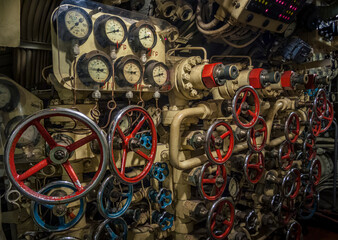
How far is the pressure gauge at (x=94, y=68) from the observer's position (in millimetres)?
1437

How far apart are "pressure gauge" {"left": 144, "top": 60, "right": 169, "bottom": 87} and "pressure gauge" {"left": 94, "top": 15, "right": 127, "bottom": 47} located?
257 mm

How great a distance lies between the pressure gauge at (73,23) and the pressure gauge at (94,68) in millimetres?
106

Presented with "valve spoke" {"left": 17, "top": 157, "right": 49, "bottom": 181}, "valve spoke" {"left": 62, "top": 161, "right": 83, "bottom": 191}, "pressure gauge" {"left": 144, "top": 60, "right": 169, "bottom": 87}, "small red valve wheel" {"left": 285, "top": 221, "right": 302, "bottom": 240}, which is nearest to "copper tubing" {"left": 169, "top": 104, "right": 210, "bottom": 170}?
"pressure gauge" {"left": 144, "top": 60, "right": 169, "bottom": 87}

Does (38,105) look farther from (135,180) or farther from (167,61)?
(167,61)

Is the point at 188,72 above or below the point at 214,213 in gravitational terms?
above

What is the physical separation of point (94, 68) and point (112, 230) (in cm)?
105

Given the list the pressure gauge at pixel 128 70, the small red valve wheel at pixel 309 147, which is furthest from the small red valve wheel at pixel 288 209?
the pressure gauge at pixel 128 70

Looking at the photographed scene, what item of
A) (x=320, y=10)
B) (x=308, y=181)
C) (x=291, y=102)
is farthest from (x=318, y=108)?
(x=320, y=10)

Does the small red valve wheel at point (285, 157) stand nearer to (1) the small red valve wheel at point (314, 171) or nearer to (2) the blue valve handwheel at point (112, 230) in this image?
(1) the small red valve wheel at point (314, 171)

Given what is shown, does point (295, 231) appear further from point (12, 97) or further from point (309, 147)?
point (12, 97)

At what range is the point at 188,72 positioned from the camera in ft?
6.37

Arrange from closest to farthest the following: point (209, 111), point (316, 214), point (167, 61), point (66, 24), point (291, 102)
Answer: point (66, 24) → point (167, 61) → point (209, 111) → point (291, 102) → point (316, 214)

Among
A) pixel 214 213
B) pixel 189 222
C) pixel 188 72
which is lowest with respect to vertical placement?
pixel 189 222

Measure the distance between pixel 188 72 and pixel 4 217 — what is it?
1526 millimetres
